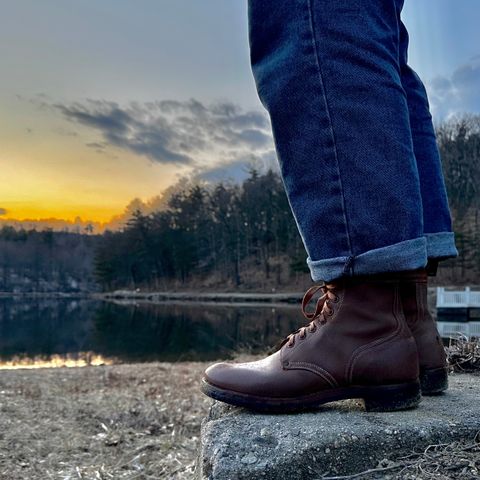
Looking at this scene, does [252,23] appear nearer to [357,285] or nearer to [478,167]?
[357,285]

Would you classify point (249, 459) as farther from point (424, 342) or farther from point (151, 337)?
point (151, 337)

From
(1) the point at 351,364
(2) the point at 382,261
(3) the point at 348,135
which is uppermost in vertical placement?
(3) the point at 348,135

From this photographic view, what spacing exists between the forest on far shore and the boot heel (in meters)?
27.6

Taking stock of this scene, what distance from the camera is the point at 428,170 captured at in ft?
3.84

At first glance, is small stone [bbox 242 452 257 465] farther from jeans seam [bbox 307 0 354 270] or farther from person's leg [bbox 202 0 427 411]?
jeans seam [bbox 307 0 354 270]

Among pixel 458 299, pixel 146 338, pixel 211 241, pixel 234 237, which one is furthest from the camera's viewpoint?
pixel 211 241

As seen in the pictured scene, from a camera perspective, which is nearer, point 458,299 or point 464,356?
point 464,356

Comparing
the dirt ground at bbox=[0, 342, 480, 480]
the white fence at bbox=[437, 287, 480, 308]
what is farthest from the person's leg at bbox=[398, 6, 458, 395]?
the white fence at bbox=[437, 287, 480, 308]

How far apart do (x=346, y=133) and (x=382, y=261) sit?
0.22 metres

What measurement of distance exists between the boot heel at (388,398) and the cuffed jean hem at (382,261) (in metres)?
0.20

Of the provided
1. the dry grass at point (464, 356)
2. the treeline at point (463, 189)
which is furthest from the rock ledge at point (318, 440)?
the treeline at point (463, 189)

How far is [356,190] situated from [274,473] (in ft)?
1.48

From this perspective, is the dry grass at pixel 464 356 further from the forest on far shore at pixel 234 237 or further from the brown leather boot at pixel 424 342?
the forest on far shore at pixel 234 237

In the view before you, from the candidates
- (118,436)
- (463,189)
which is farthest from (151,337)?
(463,189)
